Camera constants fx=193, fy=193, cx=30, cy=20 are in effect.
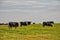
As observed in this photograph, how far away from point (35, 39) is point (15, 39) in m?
2.63

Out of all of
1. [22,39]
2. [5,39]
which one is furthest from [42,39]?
[5,39]

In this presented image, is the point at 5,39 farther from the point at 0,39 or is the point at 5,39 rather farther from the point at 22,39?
the point at 22,39

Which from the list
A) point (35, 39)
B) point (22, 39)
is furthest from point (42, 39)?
point (22, 39)

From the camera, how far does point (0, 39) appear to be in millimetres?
24938

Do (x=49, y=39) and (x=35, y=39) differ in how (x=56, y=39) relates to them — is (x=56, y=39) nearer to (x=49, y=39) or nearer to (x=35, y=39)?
(x=49, y=39)

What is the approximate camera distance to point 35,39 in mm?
25422

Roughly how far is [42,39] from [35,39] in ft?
3.06

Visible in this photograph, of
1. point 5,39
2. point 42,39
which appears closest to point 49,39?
point 42,39

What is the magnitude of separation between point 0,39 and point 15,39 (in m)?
1.93

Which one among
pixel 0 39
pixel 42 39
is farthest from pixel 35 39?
pixel 0 39

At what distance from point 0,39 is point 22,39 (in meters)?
2.85

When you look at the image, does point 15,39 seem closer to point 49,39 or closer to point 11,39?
point 11,39

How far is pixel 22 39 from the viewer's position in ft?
82.7

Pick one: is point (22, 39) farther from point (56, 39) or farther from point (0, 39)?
point (56, 39)
